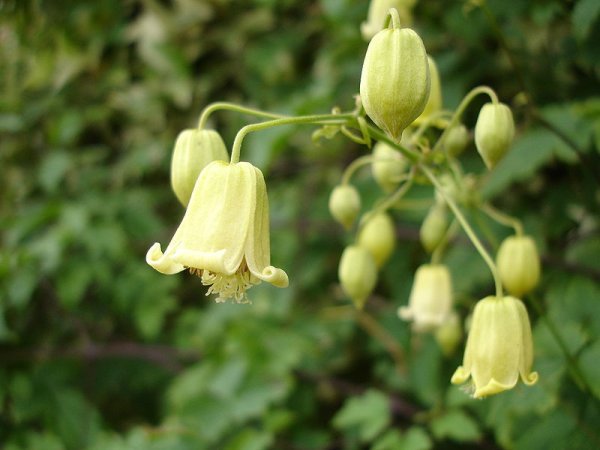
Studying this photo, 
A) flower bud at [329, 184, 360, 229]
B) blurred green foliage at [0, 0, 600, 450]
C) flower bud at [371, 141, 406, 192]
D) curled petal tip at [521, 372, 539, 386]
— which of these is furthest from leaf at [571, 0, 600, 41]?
curled petal tip at [521, 372, 539, 386]

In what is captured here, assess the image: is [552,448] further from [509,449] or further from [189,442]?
[189,442]

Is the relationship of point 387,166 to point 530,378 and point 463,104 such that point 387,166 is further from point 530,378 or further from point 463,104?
point 530,378

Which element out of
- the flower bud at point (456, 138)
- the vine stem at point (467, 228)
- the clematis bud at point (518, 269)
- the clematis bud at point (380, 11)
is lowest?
the clematis bud at point (518, 269)

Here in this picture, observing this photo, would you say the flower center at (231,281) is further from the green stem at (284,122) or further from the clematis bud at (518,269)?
the clematis bud at (518,269)

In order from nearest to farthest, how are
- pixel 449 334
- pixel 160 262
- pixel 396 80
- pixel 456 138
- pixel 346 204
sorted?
pixel 396 80, pixel 160 262, pixel 456 138, pixel 346 204, pixel 449 334

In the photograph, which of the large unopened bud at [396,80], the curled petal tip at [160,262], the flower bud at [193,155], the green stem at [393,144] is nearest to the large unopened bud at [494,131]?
the green stem at [393,144]

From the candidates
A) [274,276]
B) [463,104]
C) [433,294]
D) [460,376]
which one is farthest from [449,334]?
[274,276]

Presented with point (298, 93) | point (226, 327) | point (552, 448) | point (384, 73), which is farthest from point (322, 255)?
point (384, 73)
